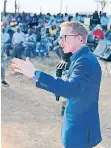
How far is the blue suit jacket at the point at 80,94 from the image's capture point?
2258mm

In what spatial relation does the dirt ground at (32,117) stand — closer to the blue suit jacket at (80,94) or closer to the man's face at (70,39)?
the blue suit jacket at (80,94)

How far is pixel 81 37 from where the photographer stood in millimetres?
2436

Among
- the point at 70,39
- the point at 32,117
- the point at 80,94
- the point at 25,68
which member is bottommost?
the point at 32,117

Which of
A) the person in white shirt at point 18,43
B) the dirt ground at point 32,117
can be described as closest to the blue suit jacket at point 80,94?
the dirt ground at point 32,117

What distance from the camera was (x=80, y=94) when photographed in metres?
2.36

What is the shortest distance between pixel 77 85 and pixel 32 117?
14.2ft

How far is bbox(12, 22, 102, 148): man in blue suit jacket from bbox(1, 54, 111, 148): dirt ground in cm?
259

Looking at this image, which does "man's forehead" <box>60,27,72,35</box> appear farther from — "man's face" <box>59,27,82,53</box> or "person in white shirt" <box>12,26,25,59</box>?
"person in white shirt" <box>12,26,25,59</box>

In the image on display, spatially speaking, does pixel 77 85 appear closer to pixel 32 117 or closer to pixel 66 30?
pixel 66 30

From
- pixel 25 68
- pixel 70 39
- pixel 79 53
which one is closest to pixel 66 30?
pixel 70 39

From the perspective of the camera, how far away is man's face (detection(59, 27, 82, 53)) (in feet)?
7.98

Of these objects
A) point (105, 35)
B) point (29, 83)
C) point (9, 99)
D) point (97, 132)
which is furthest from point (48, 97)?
point (105, 35)

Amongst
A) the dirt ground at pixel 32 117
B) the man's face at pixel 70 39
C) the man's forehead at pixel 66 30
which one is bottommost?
the dirt ground at pixel 32 117

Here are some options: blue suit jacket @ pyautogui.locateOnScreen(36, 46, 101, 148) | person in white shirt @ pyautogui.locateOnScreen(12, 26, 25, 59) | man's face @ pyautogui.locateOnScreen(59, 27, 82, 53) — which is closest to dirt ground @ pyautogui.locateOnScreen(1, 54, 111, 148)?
blue suit jacket @ pyautogui.locateOnScreen(36, 46, 101, 148)
